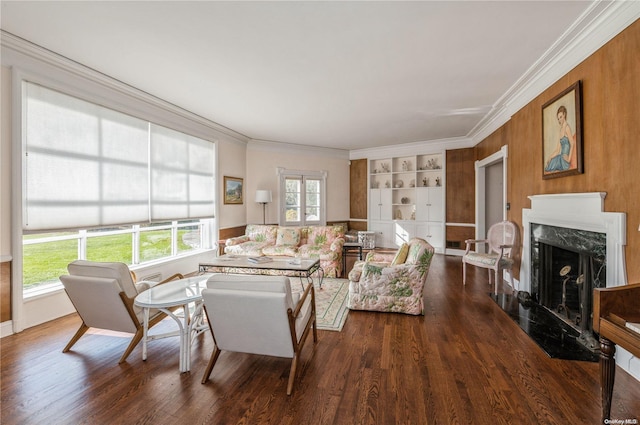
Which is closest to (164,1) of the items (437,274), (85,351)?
(85,351)

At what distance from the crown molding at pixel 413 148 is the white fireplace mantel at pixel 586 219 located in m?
3.51

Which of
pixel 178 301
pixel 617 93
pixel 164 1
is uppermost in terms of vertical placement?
pixel 164 1

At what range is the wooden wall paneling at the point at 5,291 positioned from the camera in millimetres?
2816

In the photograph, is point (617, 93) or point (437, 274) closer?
point (617, 93)

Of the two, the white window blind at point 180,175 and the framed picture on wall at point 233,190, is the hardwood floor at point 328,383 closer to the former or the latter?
the white window blind at point 180,175

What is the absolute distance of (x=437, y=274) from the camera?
5.37 metres

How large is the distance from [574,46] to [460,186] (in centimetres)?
443

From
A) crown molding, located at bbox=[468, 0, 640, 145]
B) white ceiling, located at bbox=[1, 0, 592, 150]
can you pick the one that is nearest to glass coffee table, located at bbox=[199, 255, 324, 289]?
white ceiling, located at bbox=[1, 0, 592, 150]

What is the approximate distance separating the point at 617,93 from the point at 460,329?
2.44 metres

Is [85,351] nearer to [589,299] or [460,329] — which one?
[460,329]

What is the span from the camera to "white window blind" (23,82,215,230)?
309cm

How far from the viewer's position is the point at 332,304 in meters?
3.78

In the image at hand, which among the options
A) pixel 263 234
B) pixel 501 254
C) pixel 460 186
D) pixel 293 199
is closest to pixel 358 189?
pixel 293 199

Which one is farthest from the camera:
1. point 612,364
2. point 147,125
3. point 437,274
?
point 437,274
